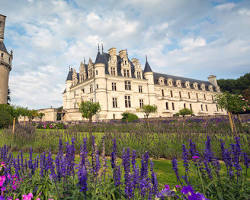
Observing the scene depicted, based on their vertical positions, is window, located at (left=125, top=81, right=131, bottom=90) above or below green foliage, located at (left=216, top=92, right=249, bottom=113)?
above

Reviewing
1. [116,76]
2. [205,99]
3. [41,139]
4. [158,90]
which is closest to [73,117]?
[116,76]

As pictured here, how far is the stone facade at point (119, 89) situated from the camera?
108ft

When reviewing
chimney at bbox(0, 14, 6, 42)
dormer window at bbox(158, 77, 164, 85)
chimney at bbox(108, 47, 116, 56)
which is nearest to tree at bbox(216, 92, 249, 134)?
chimney at bbox(108, 47, 116, 56)

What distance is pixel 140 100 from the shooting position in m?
37.5

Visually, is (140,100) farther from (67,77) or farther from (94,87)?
(67,77)

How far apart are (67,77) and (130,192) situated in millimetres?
45007

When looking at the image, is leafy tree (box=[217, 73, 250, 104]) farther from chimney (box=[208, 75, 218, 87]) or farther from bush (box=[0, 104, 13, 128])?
bush (box=[0, 104, 13, 128])

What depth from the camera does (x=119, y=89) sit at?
35094 millimetres

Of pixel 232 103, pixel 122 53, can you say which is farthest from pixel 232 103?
pixel 122 53

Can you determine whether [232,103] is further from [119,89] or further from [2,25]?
[2,25]

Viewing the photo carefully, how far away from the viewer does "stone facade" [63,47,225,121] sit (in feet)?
108

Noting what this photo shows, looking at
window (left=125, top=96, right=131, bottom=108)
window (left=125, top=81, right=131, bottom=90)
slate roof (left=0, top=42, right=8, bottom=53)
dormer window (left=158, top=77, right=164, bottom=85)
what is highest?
slate roof (left=0, top=42, right=8, bottom=53)

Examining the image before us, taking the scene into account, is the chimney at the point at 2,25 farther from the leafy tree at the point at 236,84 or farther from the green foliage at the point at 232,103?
the leafy tree at the point at 236,84

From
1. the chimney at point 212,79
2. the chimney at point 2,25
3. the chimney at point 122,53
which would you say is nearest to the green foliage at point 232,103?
the chimney at point 122,53
